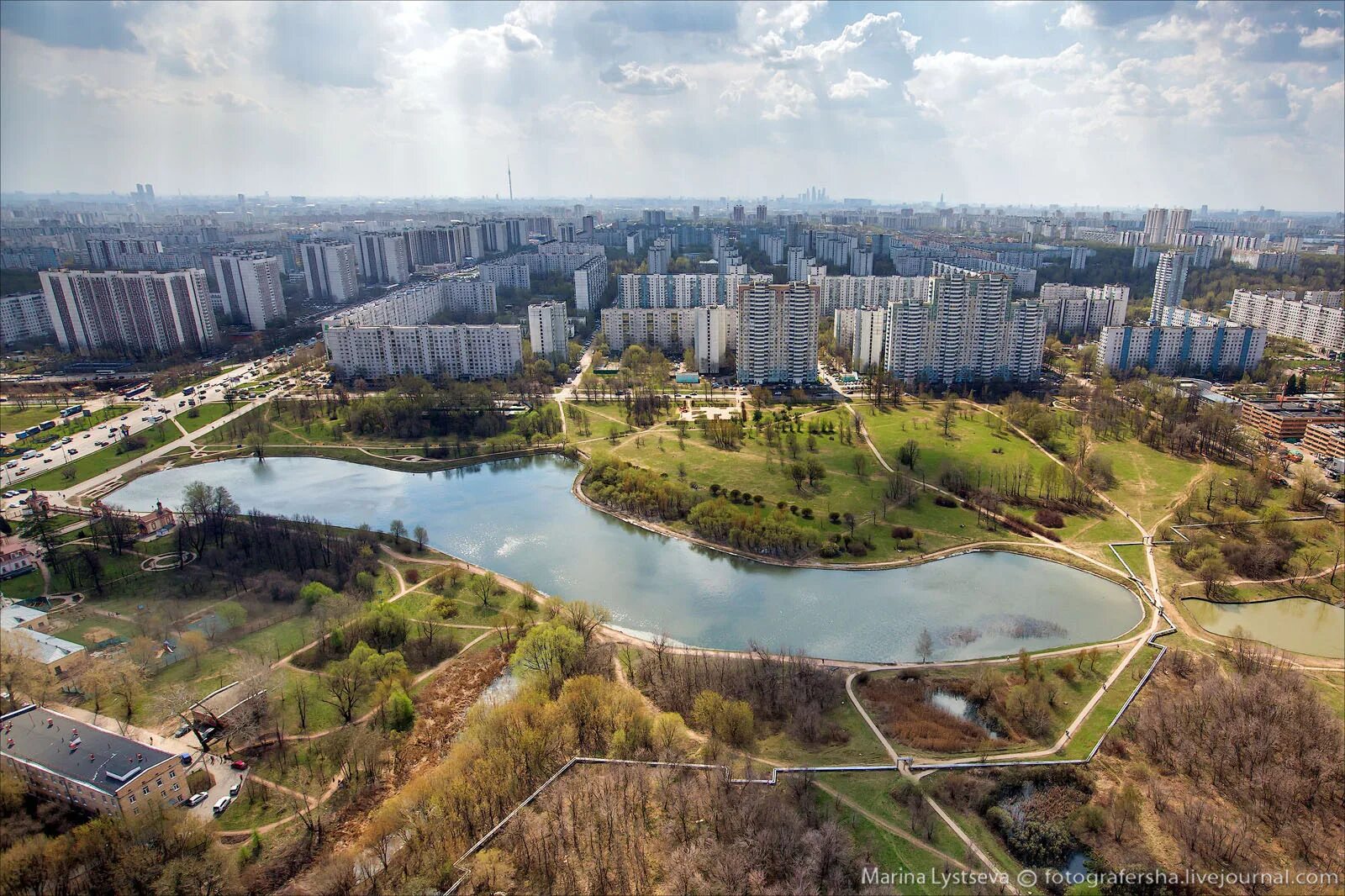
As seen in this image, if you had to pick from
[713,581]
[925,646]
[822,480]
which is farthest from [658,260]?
[925,646]

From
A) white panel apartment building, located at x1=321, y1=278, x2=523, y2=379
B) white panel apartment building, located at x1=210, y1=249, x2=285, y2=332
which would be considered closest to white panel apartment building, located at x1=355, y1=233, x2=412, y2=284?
white panel apartment building, located at x1=210, y1=249, x2=285, y2=332

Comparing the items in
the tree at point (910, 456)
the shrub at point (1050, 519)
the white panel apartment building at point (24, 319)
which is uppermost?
the white panel apartment building at point (24, 319)

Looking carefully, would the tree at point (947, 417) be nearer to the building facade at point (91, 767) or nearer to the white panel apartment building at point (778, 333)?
the white panel apartment building at point (778, 333)

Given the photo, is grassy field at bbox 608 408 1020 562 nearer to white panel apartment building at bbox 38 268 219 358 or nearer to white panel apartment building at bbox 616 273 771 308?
white panel apartment building at bbox 616 273 771 308

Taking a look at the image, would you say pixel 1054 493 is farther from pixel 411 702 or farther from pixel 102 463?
pixel 102 463

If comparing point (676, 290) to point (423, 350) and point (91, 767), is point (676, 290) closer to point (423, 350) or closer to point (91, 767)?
point (423, 350)

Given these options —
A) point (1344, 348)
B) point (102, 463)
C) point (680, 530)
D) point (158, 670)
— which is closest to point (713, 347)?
point (680, 530)

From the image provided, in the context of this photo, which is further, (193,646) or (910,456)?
(910,456)

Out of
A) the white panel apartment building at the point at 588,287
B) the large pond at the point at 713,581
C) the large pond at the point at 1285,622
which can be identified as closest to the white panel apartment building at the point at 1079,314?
the white panel apartment building at the point at 588,287
